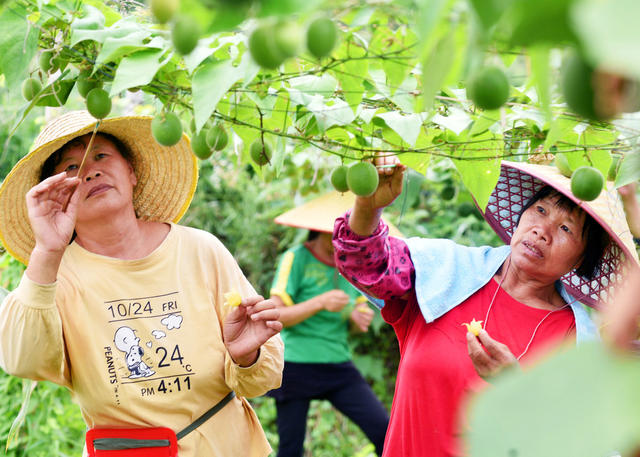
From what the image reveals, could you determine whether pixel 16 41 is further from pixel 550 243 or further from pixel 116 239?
pixel 550 243

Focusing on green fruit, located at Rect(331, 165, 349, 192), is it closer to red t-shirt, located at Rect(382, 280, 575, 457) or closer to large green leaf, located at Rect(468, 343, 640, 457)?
red t-shirt, located at Rect(382, 280, 575, 457)

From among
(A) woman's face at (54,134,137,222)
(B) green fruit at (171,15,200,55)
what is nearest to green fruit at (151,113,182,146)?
(B) green fruit at (171,15,200,55)

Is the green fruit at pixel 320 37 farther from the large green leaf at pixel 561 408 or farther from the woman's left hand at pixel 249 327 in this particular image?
the woman's left hand at pixel 249 327

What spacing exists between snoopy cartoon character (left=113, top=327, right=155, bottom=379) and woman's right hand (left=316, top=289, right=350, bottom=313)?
1321mm

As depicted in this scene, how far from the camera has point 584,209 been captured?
4.70 ft

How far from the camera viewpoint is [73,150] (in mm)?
1457

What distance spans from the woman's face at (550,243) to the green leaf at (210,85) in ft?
2.88

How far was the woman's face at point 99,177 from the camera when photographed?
143 cm

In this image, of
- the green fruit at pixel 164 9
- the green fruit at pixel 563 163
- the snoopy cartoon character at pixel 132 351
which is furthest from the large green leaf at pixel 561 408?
the snoopy cartoon character at pixel 132 351

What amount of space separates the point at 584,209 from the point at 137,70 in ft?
3.27

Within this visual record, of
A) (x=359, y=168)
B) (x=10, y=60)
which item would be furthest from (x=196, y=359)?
(x=10, y=60)

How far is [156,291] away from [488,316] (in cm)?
73

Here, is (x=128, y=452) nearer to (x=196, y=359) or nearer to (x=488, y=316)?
(x=196, y=359)

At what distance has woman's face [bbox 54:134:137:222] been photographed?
1426mm
